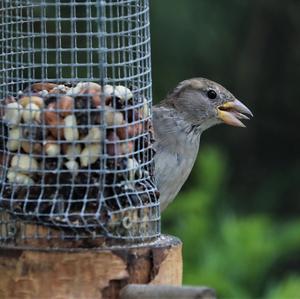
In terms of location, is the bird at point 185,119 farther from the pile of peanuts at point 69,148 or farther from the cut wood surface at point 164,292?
the cut wood surface at point 164,292

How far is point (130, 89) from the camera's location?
4.62 metres

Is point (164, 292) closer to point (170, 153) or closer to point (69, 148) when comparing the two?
point (69, 148)

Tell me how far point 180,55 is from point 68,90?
13.8 ft

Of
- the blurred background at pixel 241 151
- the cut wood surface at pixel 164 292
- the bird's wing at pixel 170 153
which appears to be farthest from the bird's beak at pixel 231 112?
the cut wood surface at pixel 164 292

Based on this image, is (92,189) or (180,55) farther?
(180,55)

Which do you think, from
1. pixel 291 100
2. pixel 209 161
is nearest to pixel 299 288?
pixel 209 161

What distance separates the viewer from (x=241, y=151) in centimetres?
990

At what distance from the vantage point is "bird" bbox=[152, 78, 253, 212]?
18.3 ft

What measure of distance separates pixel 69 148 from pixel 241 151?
18.8ft

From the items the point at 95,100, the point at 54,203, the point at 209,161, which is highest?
the point at 95,100

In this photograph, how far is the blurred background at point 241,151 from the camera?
23.7 ft

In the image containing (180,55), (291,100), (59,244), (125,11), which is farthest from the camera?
(291,100)

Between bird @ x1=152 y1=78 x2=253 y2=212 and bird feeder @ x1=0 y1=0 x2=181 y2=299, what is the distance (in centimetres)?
101

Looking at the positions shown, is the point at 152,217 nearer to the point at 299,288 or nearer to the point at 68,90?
the point at 68,90
